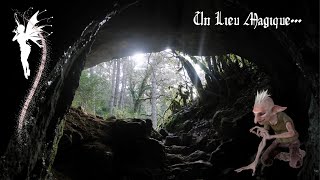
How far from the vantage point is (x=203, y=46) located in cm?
955

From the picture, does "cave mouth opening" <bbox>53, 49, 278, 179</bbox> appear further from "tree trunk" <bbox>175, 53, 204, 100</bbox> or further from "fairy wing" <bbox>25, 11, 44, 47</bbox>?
"fairy wing" <bbox>25, 11, 44, 47</bbox>

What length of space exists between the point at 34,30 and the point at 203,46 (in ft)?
20.9

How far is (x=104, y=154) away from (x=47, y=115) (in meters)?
3.15

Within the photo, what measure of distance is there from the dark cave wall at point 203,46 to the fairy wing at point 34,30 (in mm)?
570

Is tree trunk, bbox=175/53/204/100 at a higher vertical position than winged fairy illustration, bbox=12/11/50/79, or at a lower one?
higher

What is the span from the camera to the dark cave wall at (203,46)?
4539 millimetres

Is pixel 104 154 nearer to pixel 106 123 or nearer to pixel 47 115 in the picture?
pixel 106 123

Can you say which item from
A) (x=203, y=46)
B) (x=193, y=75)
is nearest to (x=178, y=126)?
(x=193, y=75)

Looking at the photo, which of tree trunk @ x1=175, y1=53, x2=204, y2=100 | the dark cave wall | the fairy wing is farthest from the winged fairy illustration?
tree trunk @ x1=175, y1=53, x2=204, y2=100

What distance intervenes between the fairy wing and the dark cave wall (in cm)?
57

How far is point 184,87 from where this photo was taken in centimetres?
1697

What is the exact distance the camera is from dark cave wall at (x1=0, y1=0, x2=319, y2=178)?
4.54 m

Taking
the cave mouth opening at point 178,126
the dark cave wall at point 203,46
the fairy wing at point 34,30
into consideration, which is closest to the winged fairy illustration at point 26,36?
the fairy wing at point 34,30

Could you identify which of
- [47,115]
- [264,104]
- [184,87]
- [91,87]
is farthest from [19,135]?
[184,87]
